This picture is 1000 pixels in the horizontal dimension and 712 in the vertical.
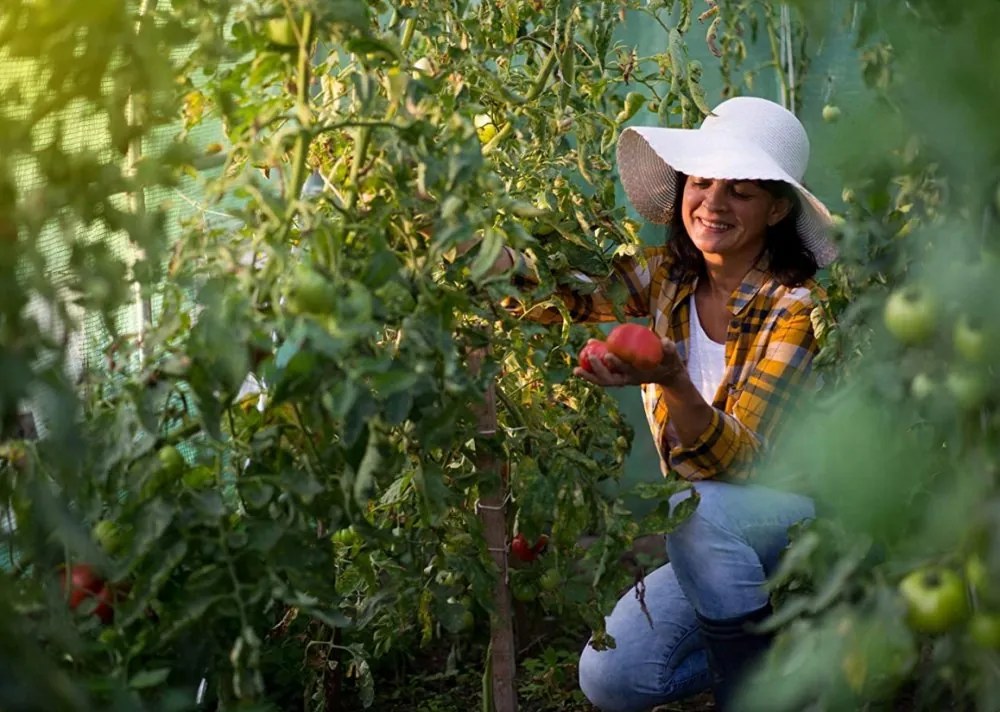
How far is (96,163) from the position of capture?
1.15 metres

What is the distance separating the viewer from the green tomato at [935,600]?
1052 mm

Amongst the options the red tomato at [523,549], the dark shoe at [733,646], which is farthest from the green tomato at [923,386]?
the red tomato at [523,549]

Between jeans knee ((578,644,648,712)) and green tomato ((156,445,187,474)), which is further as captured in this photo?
jeans knee ((578,644,648,712))

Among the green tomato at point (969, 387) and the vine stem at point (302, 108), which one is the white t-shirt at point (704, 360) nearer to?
the vine stem at point (302, 108)

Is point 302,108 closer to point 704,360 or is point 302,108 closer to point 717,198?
point 717,198

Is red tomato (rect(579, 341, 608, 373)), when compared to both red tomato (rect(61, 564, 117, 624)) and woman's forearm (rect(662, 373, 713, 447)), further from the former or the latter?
red tomato (rect(61, 564, 117, 624))

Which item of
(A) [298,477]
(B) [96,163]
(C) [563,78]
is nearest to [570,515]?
(A) [298,477]

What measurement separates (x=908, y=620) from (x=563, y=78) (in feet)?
3.70

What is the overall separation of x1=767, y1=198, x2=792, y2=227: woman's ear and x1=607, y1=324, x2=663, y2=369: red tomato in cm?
49

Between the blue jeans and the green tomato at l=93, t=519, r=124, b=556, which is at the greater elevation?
the green tomato at l=93, t=519, r=124, b=556

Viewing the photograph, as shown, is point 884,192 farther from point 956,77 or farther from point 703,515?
Answer: point 703,515

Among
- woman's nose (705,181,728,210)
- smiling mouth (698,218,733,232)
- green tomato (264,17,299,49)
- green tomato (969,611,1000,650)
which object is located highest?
green tomato (264,17,299,49)

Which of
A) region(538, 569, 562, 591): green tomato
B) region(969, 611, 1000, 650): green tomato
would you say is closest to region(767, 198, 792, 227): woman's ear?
region(538, 569, 562, 591): green tomato

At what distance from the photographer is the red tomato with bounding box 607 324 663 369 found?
1816 mm
